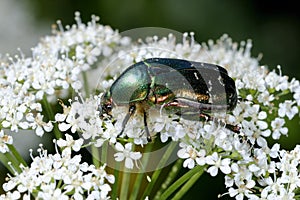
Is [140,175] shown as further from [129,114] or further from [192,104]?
[192,104]

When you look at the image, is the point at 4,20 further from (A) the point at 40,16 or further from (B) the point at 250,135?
(B) the point at 250,135

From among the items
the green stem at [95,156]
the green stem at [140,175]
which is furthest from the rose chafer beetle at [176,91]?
the green stem at [140,175]

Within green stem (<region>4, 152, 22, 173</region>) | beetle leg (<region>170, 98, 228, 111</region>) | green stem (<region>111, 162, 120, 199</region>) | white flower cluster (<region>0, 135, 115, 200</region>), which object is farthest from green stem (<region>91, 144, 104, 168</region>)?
beetle leg (<region>170, 98, 228, 111</region>)

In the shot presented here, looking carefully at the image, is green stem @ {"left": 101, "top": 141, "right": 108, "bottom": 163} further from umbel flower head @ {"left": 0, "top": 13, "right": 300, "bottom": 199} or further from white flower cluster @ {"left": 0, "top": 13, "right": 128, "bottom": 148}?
white flower cluster @ {"left": 0, "top": 13, "right": 128, "bottom": 148}

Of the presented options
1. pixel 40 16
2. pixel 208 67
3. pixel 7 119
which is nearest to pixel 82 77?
pixel 7 119

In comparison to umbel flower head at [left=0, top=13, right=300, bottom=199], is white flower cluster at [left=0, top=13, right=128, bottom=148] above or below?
above

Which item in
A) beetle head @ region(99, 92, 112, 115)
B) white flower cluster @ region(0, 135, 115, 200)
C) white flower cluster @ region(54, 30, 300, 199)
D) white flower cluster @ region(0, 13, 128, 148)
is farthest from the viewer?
white flower cluster @ region(0, 13, 128, 148)

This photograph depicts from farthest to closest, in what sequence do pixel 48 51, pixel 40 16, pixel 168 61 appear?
pixel 40 16 < pixel 48 51 < pixel 168 61
